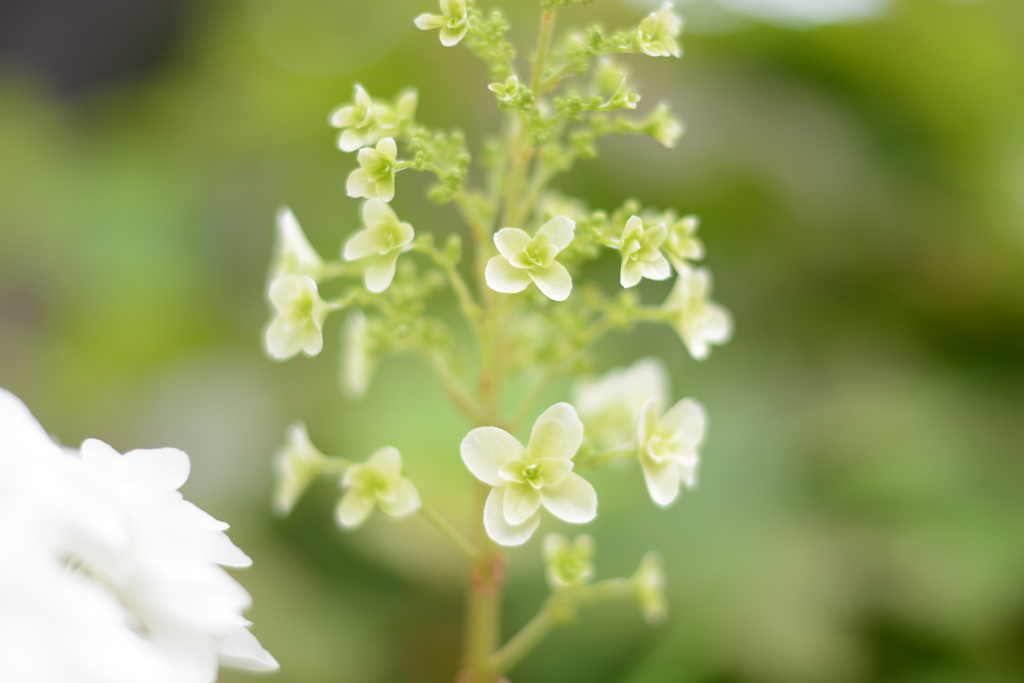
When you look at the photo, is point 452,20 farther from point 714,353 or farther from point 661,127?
point 714,353

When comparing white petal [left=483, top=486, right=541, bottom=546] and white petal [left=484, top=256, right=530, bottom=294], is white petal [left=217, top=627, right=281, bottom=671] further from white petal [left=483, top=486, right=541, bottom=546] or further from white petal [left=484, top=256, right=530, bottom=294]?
white petal [left=484, top=256, right=530, bottom=294]

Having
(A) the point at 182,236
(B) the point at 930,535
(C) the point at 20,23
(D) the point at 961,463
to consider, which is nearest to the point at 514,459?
(B) the point at 930,535

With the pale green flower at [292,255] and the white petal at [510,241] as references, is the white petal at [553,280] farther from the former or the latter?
the pale green flower at [292,255]

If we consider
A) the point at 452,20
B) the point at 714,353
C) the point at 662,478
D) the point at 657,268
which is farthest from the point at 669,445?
the point at 714,353

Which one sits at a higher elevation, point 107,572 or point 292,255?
point 292,255

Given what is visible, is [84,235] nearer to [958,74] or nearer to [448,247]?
[448,247]

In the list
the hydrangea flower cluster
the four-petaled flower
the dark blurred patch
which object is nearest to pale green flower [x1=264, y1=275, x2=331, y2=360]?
the hydrangea flower cluster
